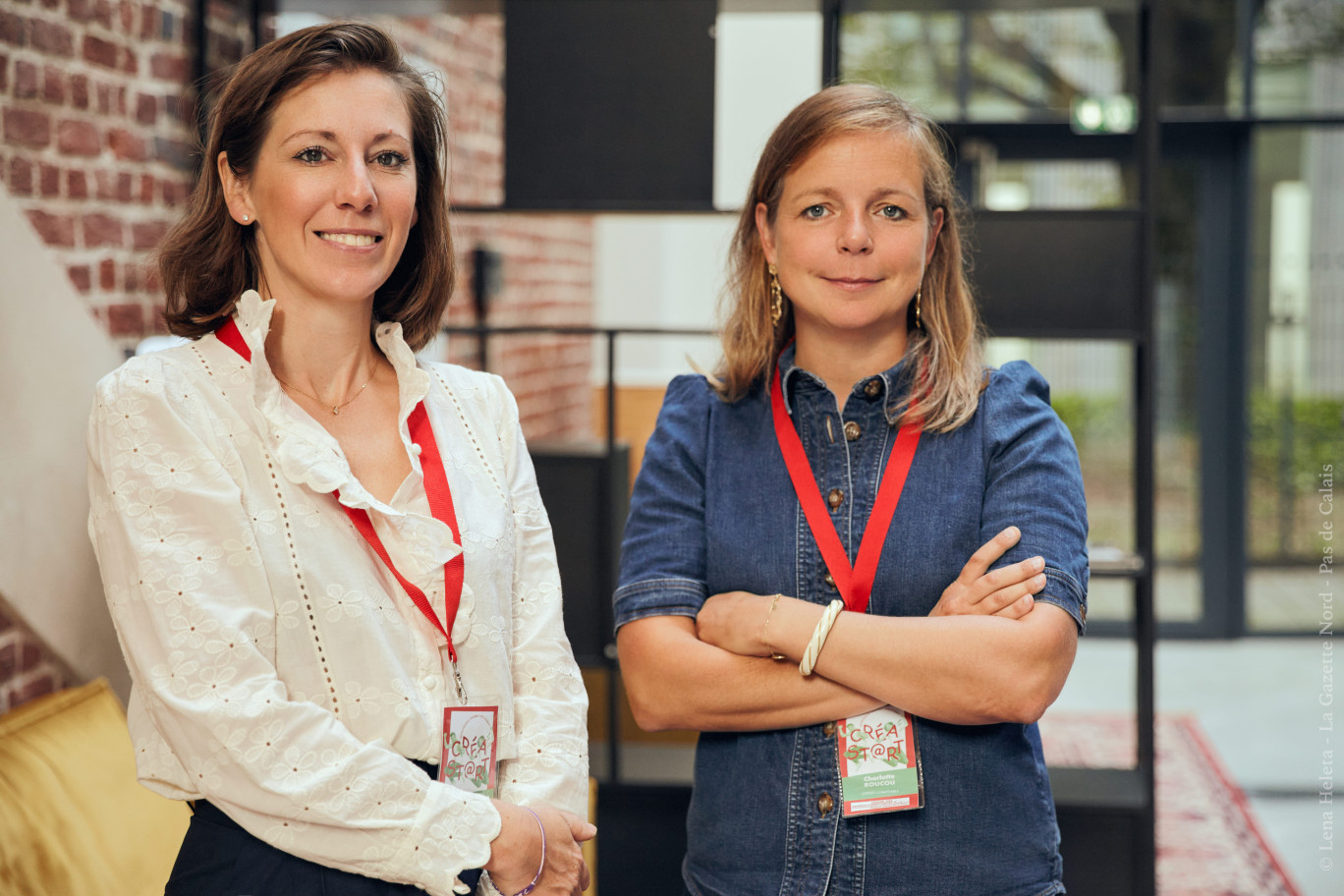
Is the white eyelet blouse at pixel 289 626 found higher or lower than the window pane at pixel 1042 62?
lower

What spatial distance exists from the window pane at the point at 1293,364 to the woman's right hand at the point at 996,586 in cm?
534

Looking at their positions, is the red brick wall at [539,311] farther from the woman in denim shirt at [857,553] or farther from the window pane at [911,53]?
the woman in denim shirt at [857,553]

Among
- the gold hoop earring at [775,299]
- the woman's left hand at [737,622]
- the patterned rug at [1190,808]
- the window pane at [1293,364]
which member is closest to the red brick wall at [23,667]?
the woman's left hand at [737,622]

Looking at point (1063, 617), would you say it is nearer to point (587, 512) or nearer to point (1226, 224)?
point (587, 512)

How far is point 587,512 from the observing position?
286 centimetres

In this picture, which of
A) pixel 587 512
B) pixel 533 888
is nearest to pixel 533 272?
pixel 587 512

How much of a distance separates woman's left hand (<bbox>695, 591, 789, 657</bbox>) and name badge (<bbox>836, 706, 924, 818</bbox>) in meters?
0.15

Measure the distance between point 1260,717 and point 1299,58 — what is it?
338 centimetres

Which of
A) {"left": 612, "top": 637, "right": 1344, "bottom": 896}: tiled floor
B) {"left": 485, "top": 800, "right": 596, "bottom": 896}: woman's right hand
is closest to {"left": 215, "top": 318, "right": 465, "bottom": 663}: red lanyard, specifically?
{"left": 485, "top": 800, "right": 596, "bottom": 896}: woman's right hand

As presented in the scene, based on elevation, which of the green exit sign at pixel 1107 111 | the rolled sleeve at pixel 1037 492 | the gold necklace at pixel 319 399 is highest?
the green exit sign at pixel 1107 111

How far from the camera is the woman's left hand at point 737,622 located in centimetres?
146

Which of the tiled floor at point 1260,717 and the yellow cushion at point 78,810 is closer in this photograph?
the yellow cushion at point 78,810

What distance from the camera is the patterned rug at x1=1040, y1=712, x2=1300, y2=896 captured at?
3404mm

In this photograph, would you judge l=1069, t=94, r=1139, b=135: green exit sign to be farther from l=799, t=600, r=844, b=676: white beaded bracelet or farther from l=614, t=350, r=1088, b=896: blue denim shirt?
l=799, t=600, r=844, b=676: white beaded bracelet
